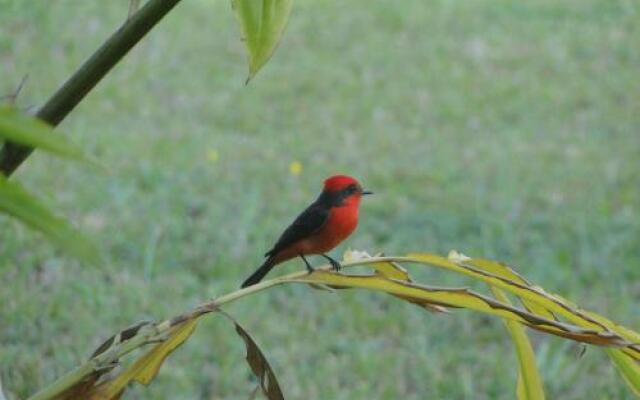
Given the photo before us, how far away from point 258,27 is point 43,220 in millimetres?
557

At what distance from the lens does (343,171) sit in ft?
18.4

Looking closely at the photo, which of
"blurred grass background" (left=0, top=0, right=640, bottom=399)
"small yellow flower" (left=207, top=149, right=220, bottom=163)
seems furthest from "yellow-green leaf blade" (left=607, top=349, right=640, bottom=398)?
"small yellow flower" (left=207, top=149, right=220, bottom=163)

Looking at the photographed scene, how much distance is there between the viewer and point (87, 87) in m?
1.25

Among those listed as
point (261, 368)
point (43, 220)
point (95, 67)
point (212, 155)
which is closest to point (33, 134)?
point (43, 220)

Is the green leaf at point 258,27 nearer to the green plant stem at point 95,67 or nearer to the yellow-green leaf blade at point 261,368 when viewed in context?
the green plant stem at point 95,67

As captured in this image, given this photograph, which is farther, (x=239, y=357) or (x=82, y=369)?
(x=239, y=357)

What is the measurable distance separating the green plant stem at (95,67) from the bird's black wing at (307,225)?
123 centimetres

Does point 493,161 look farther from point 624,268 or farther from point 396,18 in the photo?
point 396,18

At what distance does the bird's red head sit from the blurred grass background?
49.2 inches

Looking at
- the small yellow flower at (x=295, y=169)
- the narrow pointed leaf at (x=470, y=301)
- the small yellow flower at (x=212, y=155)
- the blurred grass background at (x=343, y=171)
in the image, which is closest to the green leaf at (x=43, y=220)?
the narrow pointed leaf at (x=470, y=301)

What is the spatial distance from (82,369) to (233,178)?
13.5 feet

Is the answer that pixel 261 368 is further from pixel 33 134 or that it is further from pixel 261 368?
pixel 33 134

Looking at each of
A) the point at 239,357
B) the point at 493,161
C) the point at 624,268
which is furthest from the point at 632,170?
the point at 239,357

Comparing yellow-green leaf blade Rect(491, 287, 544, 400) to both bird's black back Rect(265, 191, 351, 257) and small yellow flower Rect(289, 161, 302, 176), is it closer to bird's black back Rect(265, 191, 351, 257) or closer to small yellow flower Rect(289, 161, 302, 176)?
bird's black back Rect(265, 191, 351, 257)
